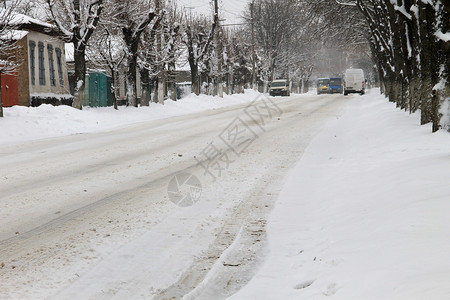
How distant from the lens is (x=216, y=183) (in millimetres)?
7305

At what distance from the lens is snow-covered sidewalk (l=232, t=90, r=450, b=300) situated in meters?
3.12

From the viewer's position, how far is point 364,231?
14.2 ft

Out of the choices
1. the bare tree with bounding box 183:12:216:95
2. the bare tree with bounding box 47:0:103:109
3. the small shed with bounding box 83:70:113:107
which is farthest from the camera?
the bare tree with bounding box 183:12:216:95

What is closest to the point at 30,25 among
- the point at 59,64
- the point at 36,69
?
the point at 36,69

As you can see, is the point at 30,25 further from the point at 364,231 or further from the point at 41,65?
the point at 364,231

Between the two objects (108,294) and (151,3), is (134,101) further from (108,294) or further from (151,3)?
(108,294)

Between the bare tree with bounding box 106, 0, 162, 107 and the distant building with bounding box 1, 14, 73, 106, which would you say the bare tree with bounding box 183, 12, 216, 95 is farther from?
the distant building with bounding box 1, 14, 73, 106

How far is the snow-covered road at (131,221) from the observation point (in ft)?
12.0

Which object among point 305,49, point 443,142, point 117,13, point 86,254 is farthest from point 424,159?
point 305,49

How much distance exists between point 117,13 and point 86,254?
2194cm

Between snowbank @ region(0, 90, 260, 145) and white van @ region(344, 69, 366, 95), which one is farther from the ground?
white van @ region(344, 69, 366, 95)

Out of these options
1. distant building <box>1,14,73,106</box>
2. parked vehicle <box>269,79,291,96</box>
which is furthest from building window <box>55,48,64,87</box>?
parked vehicle <box>269,79,291,96</box>

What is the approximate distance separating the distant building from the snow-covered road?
581 inches

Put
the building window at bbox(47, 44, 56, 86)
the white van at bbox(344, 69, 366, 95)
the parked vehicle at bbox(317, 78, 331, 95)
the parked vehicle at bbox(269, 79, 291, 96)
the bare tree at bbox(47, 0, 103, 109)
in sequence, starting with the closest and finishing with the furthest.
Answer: the bare tree at bbox(47, 0, 103, 109) → the building window at bbox(47, 44, 56, 86) → the white van at bbox(344, 69, 366, 95) → the parked vehicle at bbox(269, 79, 291, 96) → the parked vehicle at bbox(317, 78, 331, 95)
